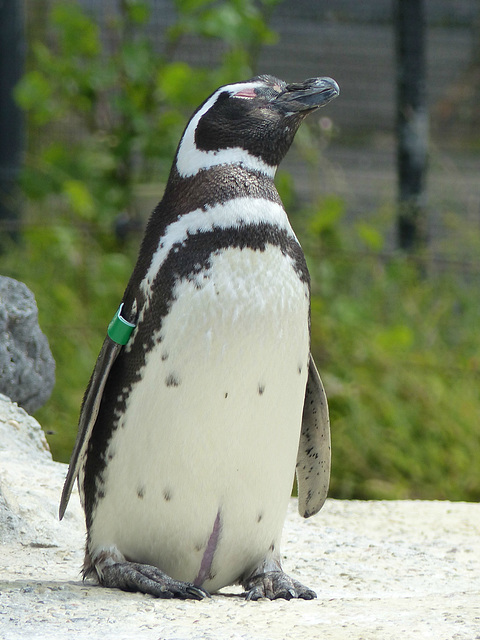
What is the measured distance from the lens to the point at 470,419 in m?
3.53

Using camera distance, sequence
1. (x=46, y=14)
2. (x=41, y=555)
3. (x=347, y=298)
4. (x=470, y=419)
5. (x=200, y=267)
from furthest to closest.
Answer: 1. (x=46, y=14)
2. (x=347, y=298)
3. (x=470, y=419)
4. (x=41, y=555)
5. (x=200, y=267)

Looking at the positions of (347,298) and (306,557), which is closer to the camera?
(306,557)

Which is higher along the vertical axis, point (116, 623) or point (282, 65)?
point (282, 65)

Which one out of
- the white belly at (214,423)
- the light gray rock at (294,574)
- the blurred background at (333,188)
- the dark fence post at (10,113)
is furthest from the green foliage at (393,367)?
the white belly at (214,423)

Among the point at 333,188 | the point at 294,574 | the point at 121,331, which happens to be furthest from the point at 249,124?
the point at 333,188

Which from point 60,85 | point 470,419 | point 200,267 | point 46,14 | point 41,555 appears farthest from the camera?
point 46,14

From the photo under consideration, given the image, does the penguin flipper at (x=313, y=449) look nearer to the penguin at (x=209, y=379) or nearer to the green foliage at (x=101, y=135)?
the penguin at (x=209, y=379)

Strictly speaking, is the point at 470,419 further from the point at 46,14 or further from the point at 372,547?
the point at 46,14

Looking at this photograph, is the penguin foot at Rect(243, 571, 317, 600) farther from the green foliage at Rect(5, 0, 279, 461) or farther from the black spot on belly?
the green foliage at Rect(5, 0, 279, 461)

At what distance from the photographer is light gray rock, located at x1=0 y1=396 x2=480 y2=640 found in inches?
62.2

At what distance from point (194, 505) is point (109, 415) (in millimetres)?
235

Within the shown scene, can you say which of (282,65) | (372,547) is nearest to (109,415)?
(372,547)

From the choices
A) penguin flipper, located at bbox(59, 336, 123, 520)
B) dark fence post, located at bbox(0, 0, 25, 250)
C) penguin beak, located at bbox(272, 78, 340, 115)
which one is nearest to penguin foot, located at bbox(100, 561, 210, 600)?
penguin flipper, located at bbox(59, 336, 123, 520)

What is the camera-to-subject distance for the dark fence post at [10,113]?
4984mm
